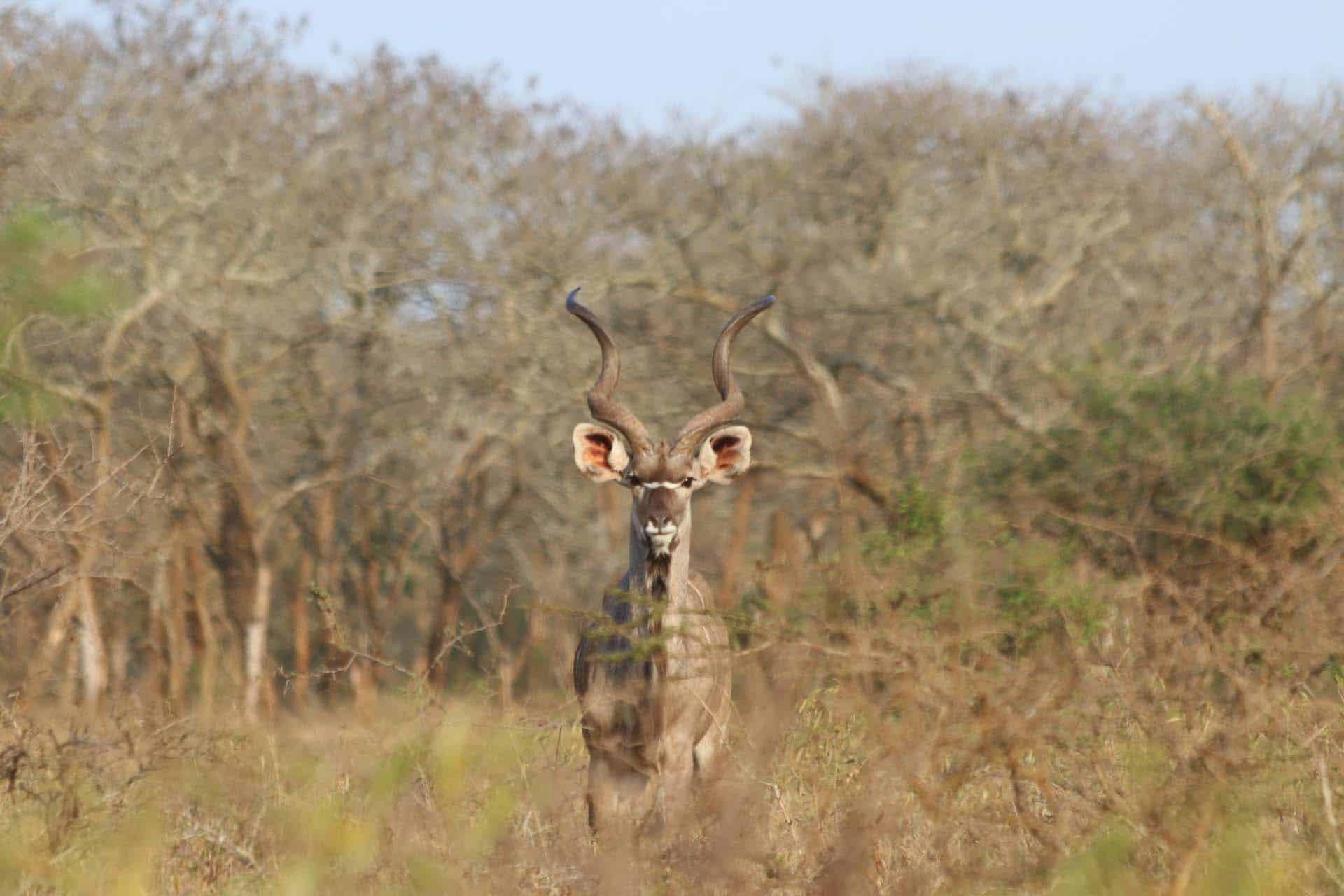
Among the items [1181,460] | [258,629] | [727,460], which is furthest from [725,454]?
[258,629]

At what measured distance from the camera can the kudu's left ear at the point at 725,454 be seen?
314 inches

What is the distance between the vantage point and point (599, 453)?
811 centimetres

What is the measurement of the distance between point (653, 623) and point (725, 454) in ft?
6.21

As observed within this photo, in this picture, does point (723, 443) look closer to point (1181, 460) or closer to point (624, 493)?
point (1181, 460)

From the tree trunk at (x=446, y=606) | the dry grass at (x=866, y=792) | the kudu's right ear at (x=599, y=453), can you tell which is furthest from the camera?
the tree trunk at (x=446, y=606)

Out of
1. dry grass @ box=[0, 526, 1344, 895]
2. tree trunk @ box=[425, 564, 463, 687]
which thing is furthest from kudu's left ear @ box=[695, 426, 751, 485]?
tree trunk @ box=[425, 564, 463, 687]

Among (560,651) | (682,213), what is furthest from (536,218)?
(560,651)

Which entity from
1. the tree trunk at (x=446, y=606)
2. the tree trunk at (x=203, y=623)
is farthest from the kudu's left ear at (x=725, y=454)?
the tree trunk at (x=446, y=606)

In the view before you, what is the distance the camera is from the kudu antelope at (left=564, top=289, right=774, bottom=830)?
6930mm

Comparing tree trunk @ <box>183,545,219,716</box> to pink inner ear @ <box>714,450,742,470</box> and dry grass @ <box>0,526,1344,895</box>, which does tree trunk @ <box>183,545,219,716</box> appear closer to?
pink inner ear @ <box>714,450,742,470</box>

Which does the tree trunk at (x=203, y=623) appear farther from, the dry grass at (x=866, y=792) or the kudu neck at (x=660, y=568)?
the dry grass at (x=866, y=792)

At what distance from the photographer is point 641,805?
6.62 m

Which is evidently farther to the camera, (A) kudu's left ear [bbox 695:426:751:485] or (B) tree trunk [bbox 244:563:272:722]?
(B) tree trunk [bbox 244:563:272:722]

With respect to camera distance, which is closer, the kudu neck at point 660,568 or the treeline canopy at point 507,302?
the kudu neck at point 660,568
